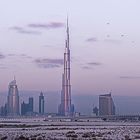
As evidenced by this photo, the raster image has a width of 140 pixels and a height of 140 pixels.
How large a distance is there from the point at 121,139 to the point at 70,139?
9213mm

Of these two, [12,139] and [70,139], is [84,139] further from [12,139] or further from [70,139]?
[12,139]

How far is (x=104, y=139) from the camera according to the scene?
278ft

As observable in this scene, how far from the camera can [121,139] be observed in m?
84.7

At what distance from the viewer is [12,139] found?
84.8m

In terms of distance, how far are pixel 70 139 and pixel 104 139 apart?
619 cm

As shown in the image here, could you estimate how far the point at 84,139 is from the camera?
85375 millimetres

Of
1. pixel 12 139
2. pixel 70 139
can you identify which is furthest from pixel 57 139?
pixel 12 139

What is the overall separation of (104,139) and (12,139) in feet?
54.1

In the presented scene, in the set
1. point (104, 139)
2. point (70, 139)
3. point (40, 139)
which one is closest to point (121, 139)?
point (104, 139)

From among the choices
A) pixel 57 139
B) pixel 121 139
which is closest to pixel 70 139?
pixel 57 139

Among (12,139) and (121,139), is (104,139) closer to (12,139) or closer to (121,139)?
(121,139)

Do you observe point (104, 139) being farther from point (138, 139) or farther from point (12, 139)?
point (12, 139)

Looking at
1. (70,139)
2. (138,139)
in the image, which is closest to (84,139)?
(70,139)

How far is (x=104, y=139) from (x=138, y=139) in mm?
6027
